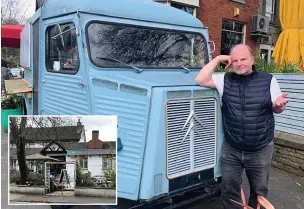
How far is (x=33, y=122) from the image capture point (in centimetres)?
227

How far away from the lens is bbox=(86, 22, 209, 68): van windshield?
3240mm

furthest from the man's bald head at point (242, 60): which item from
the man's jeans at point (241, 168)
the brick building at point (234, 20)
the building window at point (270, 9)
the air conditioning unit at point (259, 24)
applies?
the building window at point (270, 9)

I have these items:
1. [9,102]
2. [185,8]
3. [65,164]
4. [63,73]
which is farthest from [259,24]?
[65,164]

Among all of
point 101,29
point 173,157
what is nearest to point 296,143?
point 173,157

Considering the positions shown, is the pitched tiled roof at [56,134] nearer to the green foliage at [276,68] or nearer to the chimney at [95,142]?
the chimney at [95,142]

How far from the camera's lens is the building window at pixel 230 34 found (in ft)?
39.7

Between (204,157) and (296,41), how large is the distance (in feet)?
16.4

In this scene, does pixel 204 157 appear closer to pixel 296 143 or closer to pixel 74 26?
pixel 74 26

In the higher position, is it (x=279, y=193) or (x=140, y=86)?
(x=140, y=86)

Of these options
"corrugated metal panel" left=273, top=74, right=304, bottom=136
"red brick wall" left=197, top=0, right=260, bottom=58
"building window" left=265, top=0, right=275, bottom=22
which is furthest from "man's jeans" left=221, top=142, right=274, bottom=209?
"building window" left=265, top=0, right=275, bottom=22

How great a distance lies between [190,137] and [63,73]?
1519mm

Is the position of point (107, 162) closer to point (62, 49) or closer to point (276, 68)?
point (62, 49)

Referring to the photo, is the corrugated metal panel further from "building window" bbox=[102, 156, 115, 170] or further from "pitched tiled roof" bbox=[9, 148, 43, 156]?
"pitched tiled roof" bbox=[9, 148, 43, 156]

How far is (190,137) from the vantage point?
2.83m
